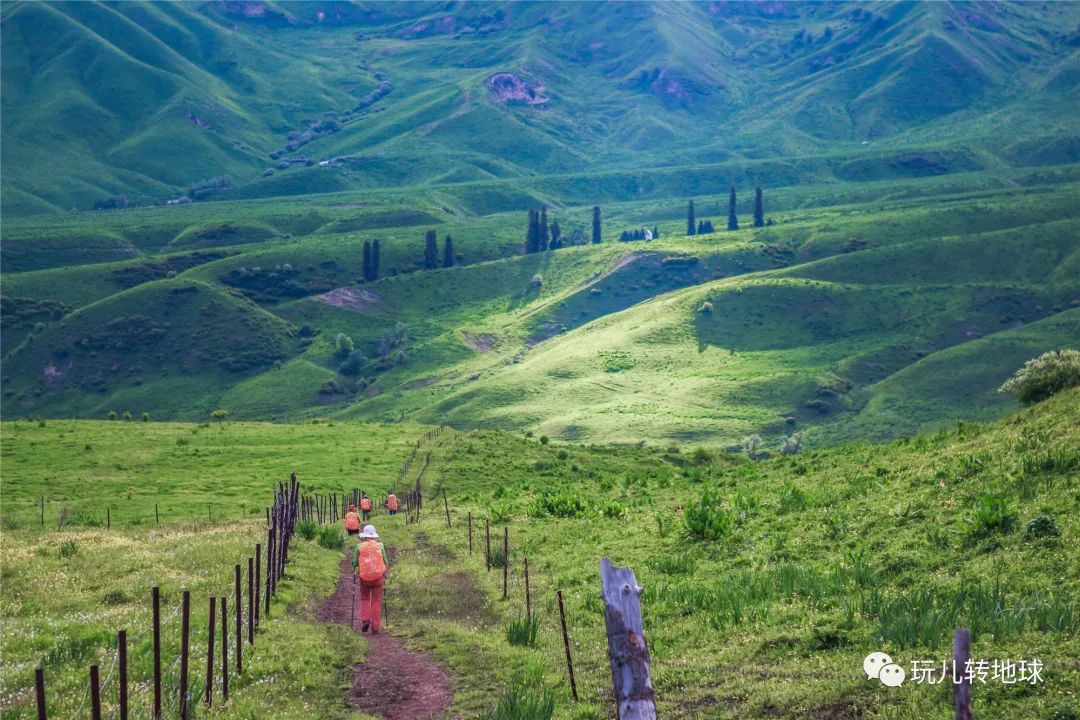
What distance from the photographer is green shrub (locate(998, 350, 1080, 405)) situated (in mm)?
58656

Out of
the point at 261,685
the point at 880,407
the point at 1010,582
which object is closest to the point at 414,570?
the point at 261,685

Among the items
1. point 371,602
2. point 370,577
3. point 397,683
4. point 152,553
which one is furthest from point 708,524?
point 152,553

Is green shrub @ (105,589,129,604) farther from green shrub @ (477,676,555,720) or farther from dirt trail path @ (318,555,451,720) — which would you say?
green shrub @ (477,676,555,720)

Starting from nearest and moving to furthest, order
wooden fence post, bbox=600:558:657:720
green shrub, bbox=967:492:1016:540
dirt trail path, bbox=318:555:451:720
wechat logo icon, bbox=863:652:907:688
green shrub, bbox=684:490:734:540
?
wooden fence post, bbox=600:558:657:720, wechat logo icon, bbox=863:652:907:688, dirt trail path, bbox=318:555:451:720, green shrub, bbox=967:492:1016:540, green shrub, bbox=684:490:734:540

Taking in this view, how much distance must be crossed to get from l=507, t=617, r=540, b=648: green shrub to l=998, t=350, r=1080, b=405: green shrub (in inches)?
1736

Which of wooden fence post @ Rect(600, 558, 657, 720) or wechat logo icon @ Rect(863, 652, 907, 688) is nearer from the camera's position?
wooden fence post @ Rect(600, 558, 657, 720)

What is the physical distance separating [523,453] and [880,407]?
93.5 meters

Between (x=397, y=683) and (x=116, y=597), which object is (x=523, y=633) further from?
(x=116, y=597)

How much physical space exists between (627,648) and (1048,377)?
54.0 metres

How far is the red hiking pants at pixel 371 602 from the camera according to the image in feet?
Answer: 81.0

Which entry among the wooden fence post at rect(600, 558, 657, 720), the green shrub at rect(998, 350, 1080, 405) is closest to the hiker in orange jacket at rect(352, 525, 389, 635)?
the wooden fence post at rect(600, 558, 657, 720)

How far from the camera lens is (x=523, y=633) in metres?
22.0

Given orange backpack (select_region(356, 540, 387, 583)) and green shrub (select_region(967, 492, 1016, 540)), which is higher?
green shrub (select_region(967, 492, 1016, 540))

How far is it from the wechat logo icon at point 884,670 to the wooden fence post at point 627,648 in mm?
4064
